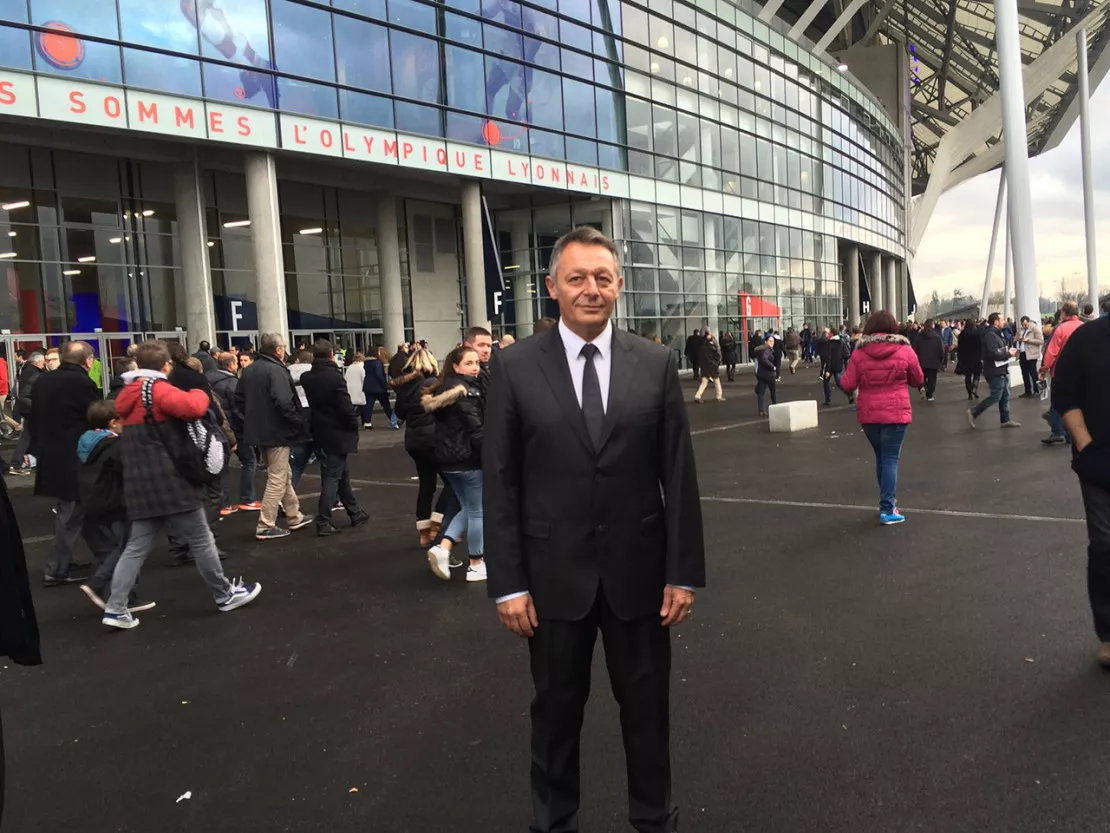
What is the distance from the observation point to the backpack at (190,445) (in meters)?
5.23

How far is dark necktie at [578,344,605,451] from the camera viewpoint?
2.35m

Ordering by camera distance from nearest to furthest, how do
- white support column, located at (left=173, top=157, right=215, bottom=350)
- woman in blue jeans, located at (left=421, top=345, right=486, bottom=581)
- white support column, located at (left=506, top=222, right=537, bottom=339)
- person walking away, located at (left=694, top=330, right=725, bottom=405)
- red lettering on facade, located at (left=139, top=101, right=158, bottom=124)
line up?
1. woman in blue jeans, located at (left=421, top=345, right=486, bottom=581)
2. red lettering on facade, located at (left=139, top=101, right=158, bottom=124)
3. person walking away, located at (left=694, top=330, right=725, bottom=405)
4. white support column, located at (left=173, top=157, right=215, bottom=350)
5. white support column, located at (left=506, top=222, right=537, bottom=339)

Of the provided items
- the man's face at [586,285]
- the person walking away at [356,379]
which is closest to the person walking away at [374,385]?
the person walking away at [356,379]

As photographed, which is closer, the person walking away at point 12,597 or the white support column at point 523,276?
the person walking away at point 12,597

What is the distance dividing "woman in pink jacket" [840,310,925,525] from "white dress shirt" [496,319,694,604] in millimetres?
5270

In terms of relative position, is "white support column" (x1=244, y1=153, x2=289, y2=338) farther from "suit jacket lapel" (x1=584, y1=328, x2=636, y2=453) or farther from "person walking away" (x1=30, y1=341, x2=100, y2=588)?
"suit jacket lapel" (x1=584, y1=328, x2=636, y2=453)

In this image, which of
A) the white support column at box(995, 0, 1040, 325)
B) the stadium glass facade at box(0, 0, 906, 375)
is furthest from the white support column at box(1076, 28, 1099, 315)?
the white support column at box(995, 0, 1040, 325)

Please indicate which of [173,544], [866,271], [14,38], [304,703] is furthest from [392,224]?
[866,271]

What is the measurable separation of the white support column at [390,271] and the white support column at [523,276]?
4390mm

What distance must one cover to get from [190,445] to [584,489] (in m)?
3.85

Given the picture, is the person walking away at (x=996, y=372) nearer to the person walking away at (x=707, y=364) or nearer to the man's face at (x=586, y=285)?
the person walking away at (x=707, y=364)

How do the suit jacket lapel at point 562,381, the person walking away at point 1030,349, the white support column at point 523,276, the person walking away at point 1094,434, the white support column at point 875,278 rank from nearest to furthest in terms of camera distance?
the suit jacket lapel at point 562,381 → the person walking away at point 1094,434 → the person walking away at point 1030,349 → the white support column at point 523,276 → the white support column at point 875,278

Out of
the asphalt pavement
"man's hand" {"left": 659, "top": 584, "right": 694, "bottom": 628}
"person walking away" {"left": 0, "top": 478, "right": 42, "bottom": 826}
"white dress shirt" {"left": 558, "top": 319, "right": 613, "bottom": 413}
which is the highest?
"white dress shirt" {"left": 558, "top": 319, "right": 613, "bottom": 413}

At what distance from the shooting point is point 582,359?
2426 millimetres
